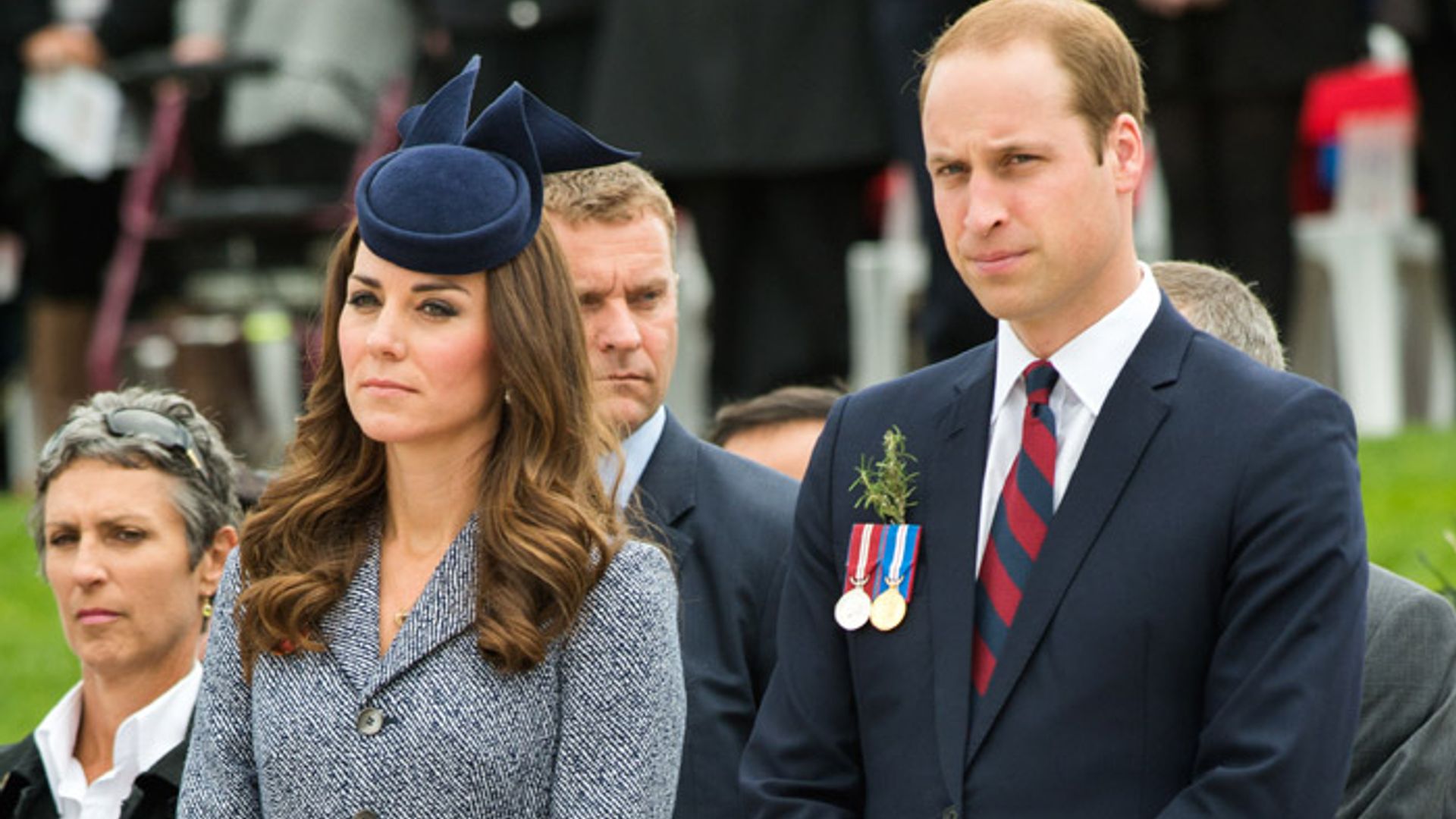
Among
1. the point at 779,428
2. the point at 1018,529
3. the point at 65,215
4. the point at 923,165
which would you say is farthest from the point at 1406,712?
the point at 65,215

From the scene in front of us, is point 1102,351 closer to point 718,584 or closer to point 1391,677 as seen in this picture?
point 1391,677

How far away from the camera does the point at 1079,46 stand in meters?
3.60

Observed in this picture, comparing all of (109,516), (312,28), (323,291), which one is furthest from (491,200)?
(312,28)

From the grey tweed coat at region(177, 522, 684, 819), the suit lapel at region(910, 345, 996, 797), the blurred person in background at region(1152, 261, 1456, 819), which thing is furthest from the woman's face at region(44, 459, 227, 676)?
the blurred person in background at region(1152, 261, 1456, 819)

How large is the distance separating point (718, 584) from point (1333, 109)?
5.83 metres

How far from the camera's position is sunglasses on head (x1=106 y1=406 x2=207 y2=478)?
16.9 ft

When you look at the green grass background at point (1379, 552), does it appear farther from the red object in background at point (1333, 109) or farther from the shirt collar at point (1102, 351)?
the shirt collar at point (1102, 351)

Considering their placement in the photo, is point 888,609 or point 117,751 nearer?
point 888,609

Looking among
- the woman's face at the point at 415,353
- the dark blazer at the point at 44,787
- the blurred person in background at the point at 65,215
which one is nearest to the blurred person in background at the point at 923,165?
the dark blazer at the point at 44,787

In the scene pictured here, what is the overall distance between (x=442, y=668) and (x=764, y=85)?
17.2ft

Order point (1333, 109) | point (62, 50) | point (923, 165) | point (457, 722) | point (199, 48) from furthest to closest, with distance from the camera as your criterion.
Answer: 1. point (62, 50)
2. point (199, 48)
3. point (1333, 109)
4. point (923, 165)
5. point (457, 722)

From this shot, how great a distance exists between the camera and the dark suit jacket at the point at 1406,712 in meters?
4.20

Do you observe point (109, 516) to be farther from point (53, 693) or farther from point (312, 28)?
point (312, 28)

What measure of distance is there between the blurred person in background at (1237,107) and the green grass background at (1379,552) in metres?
0.61
